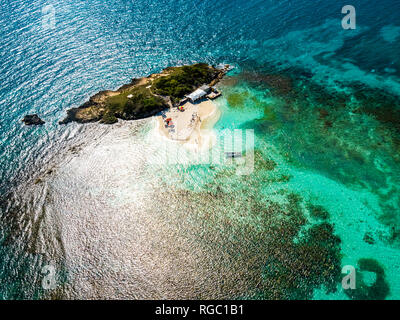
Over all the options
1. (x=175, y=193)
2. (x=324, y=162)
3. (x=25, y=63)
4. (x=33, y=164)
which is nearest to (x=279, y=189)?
(x=324, y=162)

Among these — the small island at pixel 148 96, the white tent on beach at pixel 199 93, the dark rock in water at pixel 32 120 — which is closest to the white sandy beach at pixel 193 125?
the white tent on beach at pixel 199 93

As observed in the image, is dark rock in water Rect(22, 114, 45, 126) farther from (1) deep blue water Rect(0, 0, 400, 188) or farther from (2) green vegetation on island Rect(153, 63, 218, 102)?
(2) green vegetation on island Rect(153, 63, 218, 102)

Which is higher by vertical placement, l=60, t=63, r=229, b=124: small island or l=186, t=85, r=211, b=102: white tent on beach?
l=60, t=63, r=229, b=124: small island

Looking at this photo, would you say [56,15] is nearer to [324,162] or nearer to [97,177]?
[97,177]

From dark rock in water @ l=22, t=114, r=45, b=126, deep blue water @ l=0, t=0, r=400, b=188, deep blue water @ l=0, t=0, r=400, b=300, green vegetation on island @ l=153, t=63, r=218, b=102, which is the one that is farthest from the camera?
deep blue water @ l=0, t=0, r=400, b=188

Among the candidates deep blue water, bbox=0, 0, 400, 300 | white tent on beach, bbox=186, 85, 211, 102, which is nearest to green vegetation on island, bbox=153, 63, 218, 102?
white tent on beach, bbox=186, 85, 211, 102
